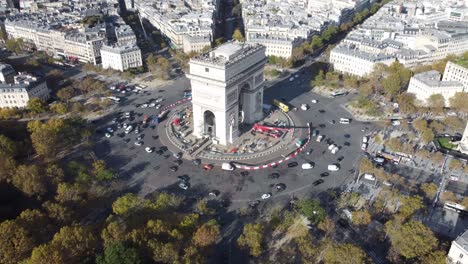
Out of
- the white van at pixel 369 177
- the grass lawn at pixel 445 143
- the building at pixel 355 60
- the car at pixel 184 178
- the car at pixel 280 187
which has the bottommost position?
the car at pixel 280 187

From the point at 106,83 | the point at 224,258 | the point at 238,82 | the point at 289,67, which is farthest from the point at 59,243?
the point at 289,67

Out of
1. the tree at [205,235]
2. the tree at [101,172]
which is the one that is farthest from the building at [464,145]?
the tree at [101,172]

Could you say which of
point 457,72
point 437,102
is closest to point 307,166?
point 437,102

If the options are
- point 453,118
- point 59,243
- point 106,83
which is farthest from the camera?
point 106,83

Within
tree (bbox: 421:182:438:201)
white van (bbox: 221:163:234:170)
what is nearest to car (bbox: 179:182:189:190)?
white van (bbox: 221:163:234:170)

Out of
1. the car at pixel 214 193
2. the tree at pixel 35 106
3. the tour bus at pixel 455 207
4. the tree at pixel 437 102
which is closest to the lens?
the tour bus at pixel 455 207

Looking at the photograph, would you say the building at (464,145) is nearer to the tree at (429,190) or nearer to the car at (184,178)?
the tree at (429,190)

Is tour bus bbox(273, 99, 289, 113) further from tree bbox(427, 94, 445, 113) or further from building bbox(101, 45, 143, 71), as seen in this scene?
building bbox(101, 45, 143, 71)

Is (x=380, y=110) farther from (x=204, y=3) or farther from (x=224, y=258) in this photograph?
(x=204, y=3)
